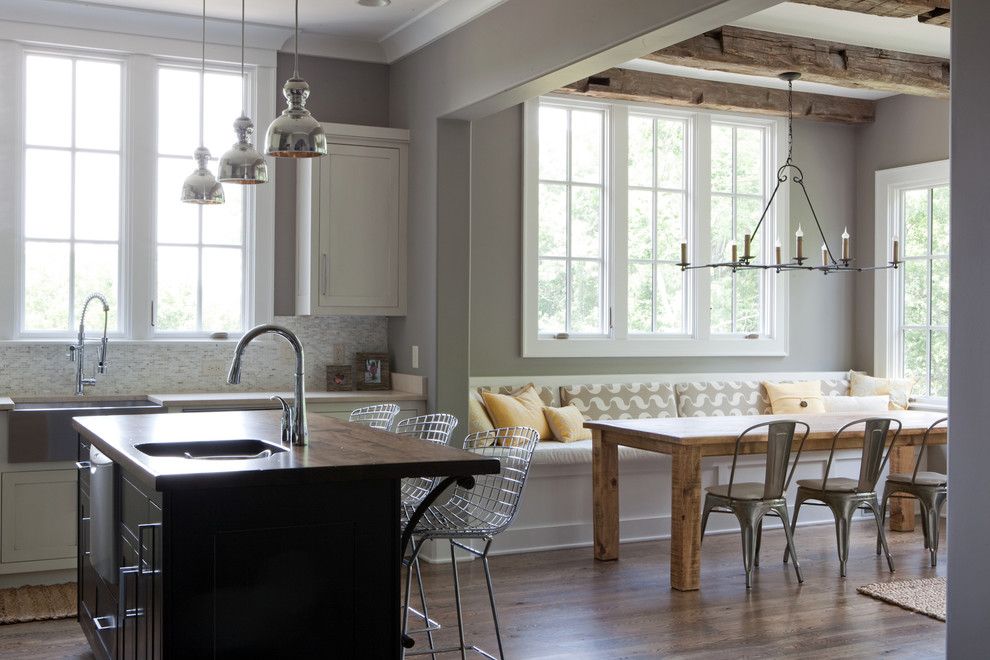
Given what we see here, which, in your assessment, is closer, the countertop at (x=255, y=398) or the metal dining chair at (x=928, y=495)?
the countertop at (x=255, y=398)

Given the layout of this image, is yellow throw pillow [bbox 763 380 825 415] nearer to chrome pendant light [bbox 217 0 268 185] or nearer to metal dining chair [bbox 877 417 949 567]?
metal dining chair [bbox 877 417 949 567]

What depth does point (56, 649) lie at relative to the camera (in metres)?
4.20

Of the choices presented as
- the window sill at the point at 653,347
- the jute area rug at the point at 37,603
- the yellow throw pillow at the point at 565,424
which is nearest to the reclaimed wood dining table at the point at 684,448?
the yellow throw pillow at the point at 565,424

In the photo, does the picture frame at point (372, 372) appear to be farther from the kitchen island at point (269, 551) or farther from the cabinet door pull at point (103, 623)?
the kitchen island at point (269, 551)

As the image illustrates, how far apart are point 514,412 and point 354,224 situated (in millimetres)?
1420

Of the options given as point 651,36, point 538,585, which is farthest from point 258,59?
point 538,585

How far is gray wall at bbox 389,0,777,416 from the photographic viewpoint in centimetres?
416

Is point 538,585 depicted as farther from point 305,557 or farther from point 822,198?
point 822,198

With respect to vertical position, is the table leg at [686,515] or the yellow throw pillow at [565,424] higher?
the yellow throw pillow at [565,424]

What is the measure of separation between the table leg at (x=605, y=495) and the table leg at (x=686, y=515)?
2.11 feet

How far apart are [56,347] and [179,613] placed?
3375 millimetres

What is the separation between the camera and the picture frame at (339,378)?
6.29 m

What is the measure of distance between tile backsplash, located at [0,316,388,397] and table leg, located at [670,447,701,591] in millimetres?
2121

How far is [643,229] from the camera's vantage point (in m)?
7.44
